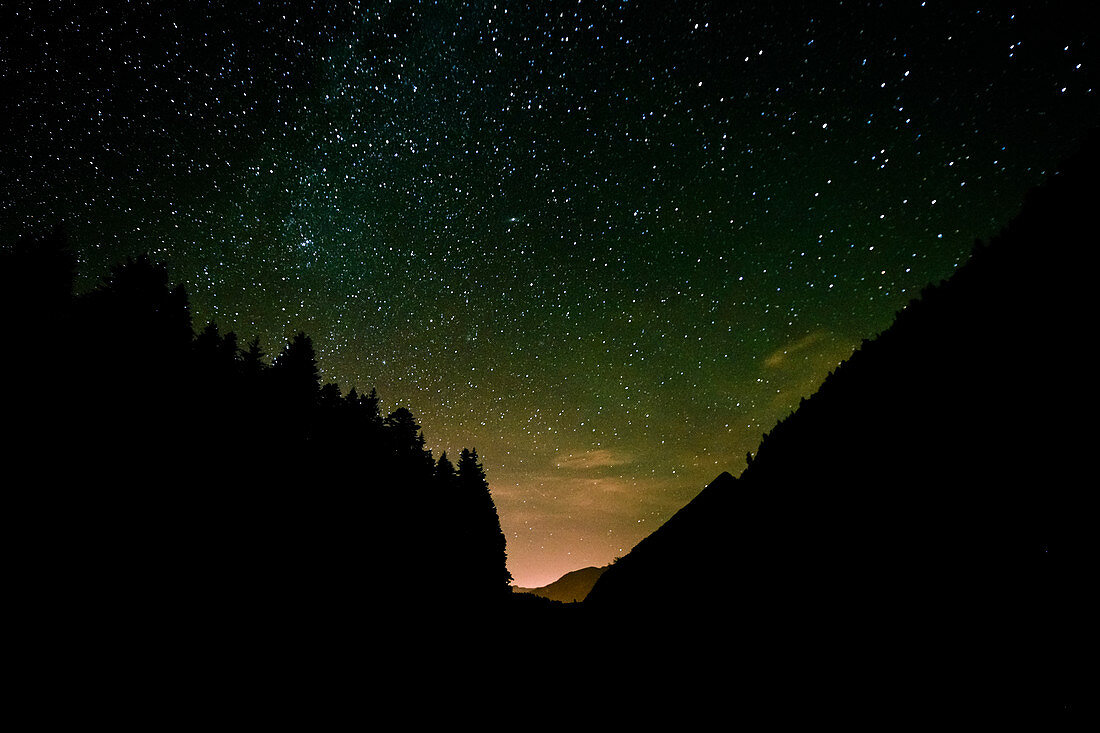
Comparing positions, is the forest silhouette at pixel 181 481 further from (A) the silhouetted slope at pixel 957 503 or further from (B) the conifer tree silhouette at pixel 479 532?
(A) the silhouetted slope at pixel 957 503

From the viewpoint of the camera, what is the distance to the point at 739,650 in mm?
4082

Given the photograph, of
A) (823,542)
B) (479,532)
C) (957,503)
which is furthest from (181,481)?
(479,532)

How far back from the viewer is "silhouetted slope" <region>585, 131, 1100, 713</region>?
2.48 metres

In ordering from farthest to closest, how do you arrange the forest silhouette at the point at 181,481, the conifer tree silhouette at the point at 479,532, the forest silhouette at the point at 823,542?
the conifer tree silhouette at the point at 479,532 < the forest silhouette at the point at 181,481 < the forest silhouette at the point at 823,542

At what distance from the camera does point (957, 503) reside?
9.77 feet

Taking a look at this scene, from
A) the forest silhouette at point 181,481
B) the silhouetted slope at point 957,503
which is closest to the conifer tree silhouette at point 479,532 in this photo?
the forest silhouette at point 181,481

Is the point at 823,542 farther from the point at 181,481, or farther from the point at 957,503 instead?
the point at 181,481

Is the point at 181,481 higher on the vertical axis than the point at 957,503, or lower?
higher

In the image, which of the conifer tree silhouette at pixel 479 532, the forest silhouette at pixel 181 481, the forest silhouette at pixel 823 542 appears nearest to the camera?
the forest silhouette at pixel 823 542

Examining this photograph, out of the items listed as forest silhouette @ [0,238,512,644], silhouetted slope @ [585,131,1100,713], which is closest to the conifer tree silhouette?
forest silhouette @ [0,238,512,644]

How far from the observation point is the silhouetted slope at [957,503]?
2477mm

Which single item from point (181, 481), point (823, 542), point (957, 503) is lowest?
point (823, 542)

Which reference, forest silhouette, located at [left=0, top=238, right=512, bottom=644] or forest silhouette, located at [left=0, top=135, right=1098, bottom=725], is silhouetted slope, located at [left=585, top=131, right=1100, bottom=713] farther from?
forest silhouette, located at [left=0, top=238, right=512, bottom=644]

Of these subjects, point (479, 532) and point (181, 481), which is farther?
point (479, 532)
